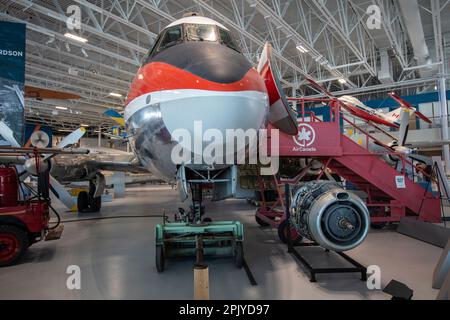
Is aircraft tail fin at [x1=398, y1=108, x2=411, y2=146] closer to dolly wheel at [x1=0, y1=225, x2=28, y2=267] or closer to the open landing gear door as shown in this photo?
the open landing gear door

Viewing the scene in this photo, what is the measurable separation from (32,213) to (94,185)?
6040mm

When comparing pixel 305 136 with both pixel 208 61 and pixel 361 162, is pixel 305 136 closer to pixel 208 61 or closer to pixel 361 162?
pixel 361 162

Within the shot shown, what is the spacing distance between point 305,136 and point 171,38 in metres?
4.01

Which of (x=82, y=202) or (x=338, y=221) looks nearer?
(x=338, y=221)

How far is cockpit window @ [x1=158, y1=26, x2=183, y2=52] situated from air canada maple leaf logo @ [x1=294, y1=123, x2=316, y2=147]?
3772 millimetres

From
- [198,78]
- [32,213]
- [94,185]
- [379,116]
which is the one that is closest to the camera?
[198,78]

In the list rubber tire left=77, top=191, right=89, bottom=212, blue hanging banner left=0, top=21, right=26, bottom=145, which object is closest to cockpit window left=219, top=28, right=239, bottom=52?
blue hanging banner left=0, top=21, right=26, bottom=145

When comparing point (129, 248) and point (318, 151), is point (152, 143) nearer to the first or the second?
point (129, 248)

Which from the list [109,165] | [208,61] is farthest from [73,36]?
[208,61]

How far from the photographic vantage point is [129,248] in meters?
5.80

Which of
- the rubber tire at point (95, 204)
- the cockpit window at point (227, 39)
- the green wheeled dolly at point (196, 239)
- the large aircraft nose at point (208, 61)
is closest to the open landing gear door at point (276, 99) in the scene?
the cockpit window at point (227, 39)

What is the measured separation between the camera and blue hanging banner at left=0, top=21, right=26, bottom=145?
761 cm

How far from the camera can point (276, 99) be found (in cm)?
444
